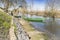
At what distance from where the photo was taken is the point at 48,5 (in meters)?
32.5

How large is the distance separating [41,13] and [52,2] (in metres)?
5.15

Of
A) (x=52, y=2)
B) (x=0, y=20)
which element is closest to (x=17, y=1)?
(x=52, y=2)

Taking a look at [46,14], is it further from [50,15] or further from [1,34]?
[1,34]

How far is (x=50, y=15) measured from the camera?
3462 centimetres

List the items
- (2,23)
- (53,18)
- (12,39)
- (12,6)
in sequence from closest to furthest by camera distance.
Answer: (12,39), (2,23), (12,6), (53,18)

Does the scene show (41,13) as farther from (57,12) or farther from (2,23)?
(2,23)

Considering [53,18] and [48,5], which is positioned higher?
[48,5]

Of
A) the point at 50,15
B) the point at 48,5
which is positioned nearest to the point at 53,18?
the point at 50,15

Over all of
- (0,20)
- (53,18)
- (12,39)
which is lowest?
(53,18)

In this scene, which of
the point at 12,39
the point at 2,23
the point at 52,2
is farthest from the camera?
the point at 52,2

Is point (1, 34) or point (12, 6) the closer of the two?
point (1, 34)

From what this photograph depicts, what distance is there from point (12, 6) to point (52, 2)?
1134 cm

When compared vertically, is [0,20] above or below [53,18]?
above

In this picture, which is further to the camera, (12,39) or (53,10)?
(53,10)
